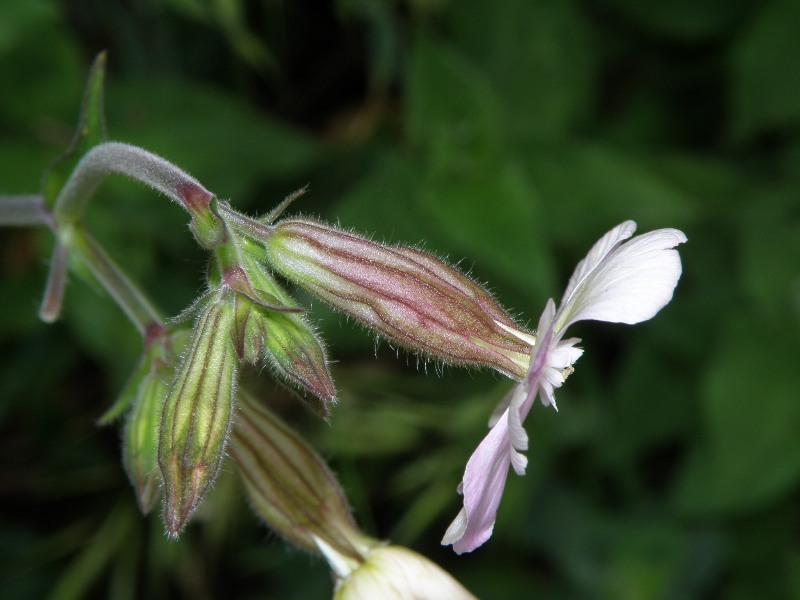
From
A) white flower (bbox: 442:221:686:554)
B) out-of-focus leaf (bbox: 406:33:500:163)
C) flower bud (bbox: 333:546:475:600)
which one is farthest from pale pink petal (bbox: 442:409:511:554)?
out-of-focus leaf (bbox: 406:33:500:163)

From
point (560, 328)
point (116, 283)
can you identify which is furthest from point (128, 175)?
point (560, 328)

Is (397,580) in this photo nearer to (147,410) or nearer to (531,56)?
(147,410)

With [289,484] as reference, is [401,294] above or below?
above

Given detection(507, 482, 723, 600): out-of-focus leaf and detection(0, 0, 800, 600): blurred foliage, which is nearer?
detection(0, 0, 800, 600): blurred foliage

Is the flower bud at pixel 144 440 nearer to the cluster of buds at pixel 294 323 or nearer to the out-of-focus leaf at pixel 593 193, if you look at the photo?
the cluster of buds at pixel 294 323

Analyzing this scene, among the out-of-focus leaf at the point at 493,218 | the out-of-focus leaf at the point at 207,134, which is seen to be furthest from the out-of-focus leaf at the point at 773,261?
the out-of-focus leaf at the point at 207,134

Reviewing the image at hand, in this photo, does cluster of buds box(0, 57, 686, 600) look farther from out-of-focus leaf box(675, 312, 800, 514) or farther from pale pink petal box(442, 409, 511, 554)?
out-of-focus leaf box(675, 312, 800, 514)

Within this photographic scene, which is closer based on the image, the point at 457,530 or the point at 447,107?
the point at 457,530
